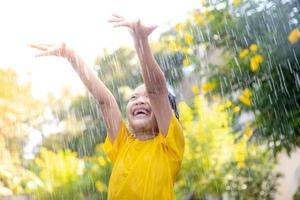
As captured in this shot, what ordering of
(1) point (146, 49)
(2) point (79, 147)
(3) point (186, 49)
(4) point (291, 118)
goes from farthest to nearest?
(2) point (79, 147), (3) point (186, 49), (4) point (291, 118), (1) point (146, 49)

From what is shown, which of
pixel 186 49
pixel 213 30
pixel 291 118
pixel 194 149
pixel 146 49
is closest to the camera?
pixel 146 49

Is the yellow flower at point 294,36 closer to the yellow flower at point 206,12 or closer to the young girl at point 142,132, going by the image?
the yellow flower at point 206,12

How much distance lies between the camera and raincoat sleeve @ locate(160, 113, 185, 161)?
99.7 inches

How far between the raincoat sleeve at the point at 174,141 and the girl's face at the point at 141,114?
14cm

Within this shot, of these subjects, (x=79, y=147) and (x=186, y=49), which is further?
(x=79, y=147)

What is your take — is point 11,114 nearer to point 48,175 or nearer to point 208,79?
point 48,175

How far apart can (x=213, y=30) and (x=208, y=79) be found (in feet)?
1.36

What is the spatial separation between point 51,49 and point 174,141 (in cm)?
69

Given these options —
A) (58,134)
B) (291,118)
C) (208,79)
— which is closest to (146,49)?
(291,118)

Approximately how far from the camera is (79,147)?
Result: 9.16m

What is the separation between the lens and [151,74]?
2463 millimetres

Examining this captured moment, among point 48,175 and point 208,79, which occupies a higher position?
point 208,79

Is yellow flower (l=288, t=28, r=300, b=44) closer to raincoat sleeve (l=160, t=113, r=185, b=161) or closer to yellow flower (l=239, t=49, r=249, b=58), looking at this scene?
yellow flower (l=239, t=49, r=249, b=58)

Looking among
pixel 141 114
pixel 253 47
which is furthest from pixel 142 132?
pixel 253 47
